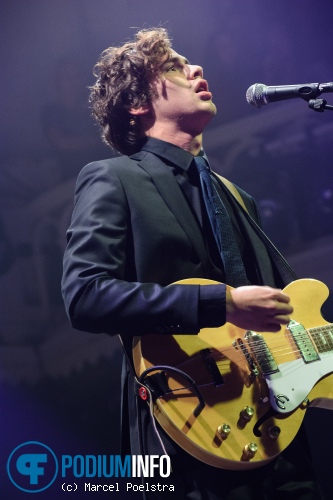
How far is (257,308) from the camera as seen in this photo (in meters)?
1.73

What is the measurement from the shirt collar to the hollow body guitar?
0.67 meters

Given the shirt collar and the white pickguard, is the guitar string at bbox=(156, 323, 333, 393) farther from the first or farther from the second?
the shirt collar

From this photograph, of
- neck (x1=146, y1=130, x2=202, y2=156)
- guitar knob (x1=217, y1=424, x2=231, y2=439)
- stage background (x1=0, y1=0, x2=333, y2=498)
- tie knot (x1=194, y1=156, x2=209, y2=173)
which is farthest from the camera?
stage background (x1=0, y1=0, x2=333, y2=498)

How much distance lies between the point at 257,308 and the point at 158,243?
0.47 m

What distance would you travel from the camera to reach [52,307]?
3328mm

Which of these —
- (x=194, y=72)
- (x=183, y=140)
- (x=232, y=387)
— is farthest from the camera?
(x=194, y=72)

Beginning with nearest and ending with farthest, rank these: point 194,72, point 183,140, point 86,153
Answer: point 183,140 → point 194,72 → point 86,153

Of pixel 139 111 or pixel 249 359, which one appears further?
pixel 139 111

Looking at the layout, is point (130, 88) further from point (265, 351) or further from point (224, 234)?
point (265, 351)

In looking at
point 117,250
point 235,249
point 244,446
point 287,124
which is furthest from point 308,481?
point 287,124

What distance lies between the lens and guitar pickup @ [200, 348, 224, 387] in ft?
5.95

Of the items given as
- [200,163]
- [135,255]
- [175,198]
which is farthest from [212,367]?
[200,163]

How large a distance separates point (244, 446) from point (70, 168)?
2.17 m

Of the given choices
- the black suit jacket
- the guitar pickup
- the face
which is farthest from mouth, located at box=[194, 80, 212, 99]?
the guitar pickup
